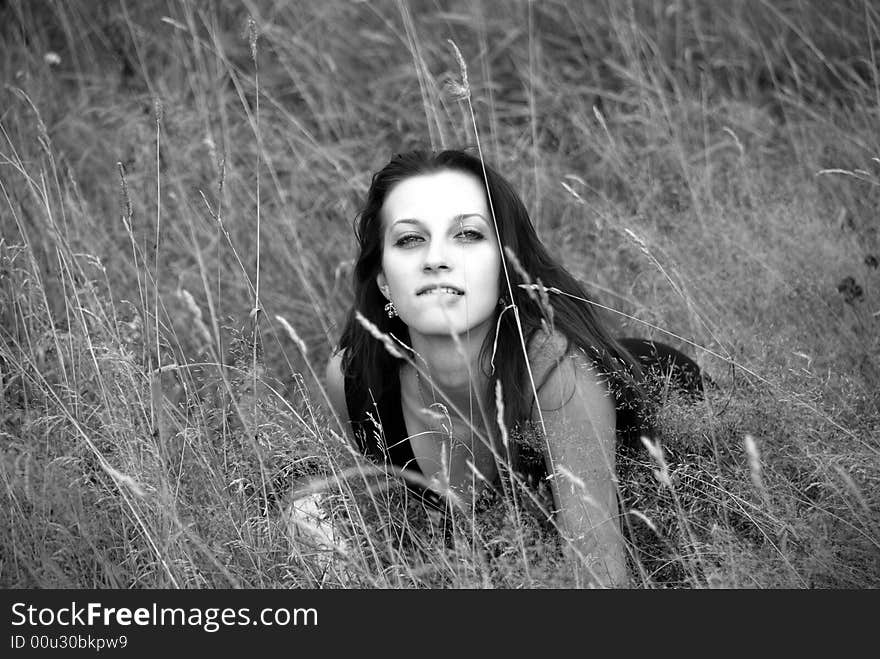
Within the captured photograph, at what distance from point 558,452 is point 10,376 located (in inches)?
62.8

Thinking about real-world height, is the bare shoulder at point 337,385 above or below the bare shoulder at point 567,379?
below

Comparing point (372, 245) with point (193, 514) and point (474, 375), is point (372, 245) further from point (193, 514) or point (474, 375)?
point (193, 514)

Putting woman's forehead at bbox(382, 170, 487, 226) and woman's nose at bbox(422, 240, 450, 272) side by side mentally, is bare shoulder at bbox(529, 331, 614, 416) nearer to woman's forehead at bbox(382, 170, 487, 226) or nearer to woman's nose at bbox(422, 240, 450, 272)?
woman's nose at bbox(422, 240, 450, 272)

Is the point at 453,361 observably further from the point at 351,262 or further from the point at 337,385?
the point at 351,262

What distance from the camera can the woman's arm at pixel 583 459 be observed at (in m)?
2.25

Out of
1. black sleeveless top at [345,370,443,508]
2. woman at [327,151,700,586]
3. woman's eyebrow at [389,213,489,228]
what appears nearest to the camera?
woman at [327,151,700,586]

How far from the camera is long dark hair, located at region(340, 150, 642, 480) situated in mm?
2699

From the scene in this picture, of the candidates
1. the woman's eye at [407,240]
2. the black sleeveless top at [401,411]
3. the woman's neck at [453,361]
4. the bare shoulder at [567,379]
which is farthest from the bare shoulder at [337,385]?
the bare shoulder at [567,379]

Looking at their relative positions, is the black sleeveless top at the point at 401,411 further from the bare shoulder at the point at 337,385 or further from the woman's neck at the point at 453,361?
the woman's neck at the point at 453,361

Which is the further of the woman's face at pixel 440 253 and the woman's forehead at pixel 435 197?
the woman's forehead at pixel 435 197

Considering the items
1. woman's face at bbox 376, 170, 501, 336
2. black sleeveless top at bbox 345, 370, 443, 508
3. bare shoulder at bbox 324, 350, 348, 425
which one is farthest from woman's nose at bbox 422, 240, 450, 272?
bare shoulder at bbox 324, 350, 348, 425

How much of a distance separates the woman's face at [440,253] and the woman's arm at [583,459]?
0.26 meters

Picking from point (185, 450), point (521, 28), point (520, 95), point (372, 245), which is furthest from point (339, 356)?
point (521, 28)

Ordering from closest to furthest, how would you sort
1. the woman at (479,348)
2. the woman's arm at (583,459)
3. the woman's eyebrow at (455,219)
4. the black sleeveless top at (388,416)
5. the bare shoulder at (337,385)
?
the woman's arm at (583,459)
the woman at (479,348)
the woman's eyebrow at (455,219)
the black sleeveless top at (388,416)
the bare shoulder at (337,385)
